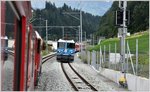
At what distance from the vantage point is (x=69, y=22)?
108m

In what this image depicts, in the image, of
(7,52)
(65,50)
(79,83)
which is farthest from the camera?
(65,50)

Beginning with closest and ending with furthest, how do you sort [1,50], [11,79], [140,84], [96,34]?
[1,50] → [11,79] → [140,84] → [96,34]

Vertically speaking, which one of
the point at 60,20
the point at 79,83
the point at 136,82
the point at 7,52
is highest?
the point at 60,20

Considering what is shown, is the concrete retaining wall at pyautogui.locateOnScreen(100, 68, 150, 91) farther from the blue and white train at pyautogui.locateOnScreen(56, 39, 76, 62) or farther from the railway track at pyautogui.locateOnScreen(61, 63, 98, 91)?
the blue and white train at pyautogui.locateOnScreen(56, 39, 76, 62)

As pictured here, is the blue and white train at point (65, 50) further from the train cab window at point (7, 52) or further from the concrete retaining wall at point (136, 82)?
the train cab window at point (7, 52)

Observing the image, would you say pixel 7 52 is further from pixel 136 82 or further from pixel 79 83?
pixel 79 83

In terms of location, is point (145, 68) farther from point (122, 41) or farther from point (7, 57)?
point (7, 57)

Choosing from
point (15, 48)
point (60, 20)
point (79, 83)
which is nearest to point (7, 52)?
point (15, 48)

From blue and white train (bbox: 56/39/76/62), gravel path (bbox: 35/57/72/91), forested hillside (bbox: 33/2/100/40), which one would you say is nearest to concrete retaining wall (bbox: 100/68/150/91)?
gravel path (bbox: 35/57/72/91)

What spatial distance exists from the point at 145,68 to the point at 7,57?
615 inches

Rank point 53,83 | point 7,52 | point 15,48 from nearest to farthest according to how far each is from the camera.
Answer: point 7,52 < point 15,48 < point 53,83

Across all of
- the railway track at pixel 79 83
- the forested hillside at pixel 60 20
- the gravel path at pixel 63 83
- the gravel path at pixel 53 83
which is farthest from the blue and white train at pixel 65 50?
the forested hillside at pixel 60 20

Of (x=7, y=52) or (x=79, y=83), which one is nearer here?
(x=7, y=52)

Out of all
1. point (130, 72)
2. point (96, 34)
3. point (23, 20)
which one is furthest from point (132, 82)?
point (96, 34)
